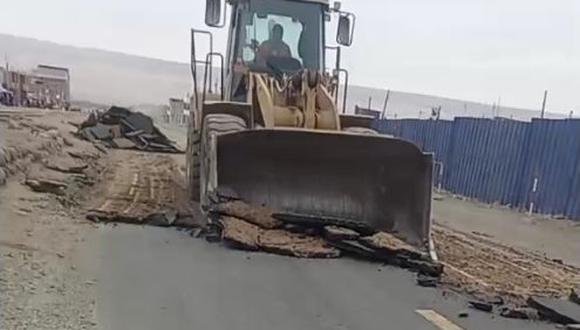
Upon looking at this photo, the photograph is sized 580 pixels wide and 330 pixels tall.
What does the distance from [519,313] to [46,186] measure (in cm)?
785

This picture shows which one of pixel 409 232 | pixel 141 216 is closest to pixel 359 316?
pixel 409 232

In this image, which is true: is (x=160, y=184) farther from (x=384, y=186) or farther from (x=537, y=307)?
(x=537, y=307)

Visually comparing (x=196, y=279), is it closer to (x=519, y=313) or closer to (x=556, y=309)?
(x=519, y=313)

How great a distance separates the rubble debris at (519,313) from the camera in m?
6.02

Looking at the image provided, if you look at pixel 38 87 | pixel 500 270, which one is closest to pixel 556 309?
pixel 500 270

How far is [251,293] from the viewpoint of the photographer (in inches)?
247

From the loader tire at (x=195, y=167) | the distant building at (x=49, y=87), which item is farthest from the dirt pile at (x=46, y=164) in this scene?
the distant building at (x=49, y=87)

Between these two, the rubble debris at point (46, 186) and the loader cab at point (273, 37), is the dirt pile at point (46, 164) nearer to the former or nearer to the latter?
the rubble debris at point (46, 186)

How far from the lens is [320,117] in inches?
→ 400

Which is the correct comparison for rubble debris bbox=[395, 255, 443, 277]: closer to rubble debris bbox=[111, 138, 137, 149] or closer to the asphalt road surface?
the asphalt road surface

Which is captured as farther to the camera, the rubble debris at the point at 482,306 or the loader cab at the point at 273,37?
the loader cab at the point at 273,37

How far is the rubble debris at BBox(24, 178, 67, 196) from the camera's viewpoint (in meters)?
11.2

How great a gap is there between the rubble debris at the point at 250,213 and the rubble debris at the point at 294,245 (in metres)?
0.11

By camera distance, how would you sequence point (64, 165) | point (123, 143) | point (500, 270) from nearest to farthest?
point (500, 270) < point (64, 165) < point (123, 143)
